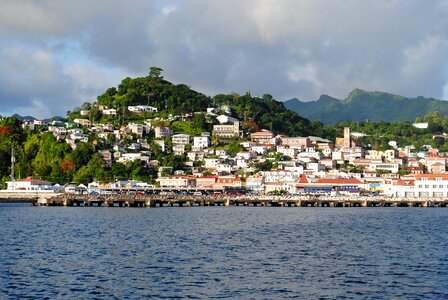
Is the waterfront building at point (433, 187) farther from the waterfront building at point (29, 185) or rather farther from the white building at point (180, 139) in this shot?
the waterfront building at point (29, 185)

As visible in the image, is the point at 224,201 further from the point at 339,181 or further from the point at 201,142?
the point at 201,142

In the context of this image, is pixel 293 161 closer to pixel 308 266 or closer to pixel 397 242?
pixel 397 242

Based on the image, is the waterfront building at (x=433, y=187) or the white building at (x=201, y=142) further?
the white building at (x=201, y=142)

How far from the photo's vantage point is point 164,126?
186 metres

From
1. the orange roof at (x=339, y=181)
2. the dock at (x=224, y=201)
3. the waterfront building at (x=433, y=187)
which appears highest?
the orange roof at (x=339, y=181)

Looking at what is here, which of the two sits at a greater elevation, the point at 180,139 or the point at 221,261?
the point at 180,139

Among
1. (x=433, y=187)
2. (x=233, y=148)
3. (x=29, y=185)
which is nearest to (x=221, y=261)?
(x=29, y=185)

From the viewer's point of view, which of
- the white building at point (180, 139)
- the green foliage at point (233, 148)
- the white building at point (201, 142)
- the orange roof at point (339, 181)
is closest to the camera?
the orange roof at point (339, 181)

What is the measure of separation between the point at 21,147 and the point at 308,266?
5218 inches

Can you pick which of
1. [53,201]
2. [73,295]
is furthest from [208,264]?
[53,201]

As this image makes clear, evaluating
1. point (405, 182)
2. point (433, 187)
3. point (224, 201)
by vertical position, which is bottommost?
point (224, 201)

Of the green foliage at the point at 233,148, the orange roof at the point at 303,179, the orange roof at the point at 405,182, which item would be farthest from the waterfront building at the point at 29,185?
the orange roof at the point at 405,182

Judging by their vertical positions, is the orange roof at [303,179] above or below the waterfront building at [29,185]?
above

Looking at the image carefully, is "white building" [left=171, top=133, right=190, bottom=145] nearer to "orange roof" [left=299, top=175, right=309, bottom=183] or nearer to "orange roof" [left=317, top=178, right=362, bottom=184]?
"orange roof" [left=299, top=175, right=309, bottom=183]
